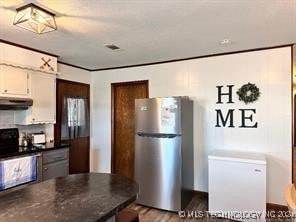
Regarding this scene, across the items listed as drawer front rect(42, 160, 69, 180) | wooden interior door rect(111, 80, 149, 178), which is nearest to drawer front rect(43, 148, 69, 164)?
drawer front rect(42, 160, 69, 180)

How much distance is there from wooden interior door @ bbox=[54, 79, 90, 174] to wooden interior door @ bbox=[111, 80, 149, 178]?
567 mm

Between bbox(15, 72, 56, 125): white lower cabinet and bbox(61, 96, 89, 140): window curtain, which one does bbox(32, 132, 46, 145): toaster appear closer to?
bbox(15, 72, 56, 125): white lower cabinet

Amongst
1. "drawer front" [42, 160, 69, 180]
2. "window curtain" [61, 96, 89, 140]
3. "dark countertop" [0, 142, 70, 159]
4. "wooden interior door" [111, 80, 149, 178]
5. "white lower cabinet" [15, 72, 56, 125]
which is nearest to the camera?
"dark countertop" [0, 142, 70, 159]

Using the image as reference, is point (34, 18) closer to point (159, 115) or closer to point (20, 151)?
point (20, 151)

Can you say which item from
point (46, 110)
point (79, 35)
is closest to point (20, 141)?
point (46, 110)

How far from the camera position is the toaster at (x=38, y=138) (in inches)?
132

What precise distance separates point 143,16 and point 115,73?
2423mm

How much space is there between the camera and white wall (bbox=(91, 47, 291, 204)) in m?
3.12

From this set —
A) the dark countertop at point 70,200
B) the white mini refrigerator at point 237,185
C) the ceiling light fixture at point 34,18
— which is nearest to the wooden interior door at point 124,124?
the white mini refrigerator at point 237,185

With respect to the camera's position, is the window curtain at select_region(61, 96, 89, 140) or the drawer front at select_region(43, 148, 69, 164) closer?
the drawer front at select_region(43, 148, 69, 164)

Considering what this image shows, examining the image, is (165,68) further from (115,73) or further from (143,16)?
(143,16)

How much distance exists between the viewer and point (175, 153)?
311cm

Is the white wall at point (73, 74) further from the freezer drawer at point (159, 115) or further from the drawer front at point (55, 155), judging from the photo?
the freezer drawer at point (159, 115)

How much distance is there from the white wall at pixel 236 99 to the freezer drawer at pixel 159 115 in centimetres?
73
